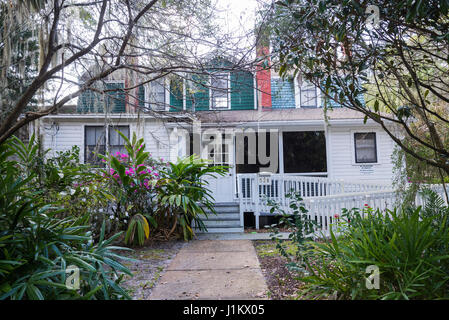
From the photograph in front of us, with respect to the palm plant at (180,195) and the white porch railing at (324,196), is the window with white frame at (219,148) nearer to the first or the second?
the white porch railing at (324,196)

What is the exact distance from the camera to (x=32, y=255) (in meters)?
2.44

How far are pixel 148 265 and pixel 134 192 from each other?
1932mm

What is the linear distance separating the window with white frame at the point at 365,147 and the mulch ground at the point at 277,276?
6.79m

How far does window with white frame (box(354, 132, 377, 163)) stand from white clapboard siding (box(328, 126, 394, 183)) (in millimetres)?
155

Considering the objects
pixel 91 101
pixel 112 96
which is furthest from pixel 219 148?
pixel 112 96

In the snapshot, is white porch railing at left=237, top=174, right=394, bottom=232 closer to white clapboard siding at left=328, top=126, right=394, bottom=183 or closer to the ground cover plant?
white clapboard siding at left=328, top=126, right=394, bottom=183

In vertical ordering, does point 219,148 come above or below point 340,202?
above

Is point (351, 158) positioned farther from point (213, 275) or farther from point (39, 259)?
point (39, 259)

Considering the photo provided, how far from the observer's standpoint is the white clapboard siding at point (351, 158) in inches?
415

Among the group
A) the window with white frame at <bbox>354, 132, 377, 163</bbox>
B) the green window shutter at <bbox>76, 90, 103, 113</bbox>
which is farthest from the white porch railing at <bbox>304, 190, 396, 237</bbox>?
the window with white frame at <bbox>354, 132, 377, 163</bbox>

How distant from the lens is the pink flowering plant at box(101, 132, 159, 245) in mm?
5812

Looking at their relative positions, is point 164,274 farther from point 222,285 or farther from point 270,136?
point 270,136

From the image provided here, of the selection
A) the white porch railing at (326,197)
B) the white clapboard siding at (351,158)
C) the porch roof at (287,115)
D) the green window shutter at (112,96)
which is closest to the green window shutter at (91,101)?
the green window shutter at (112,96)

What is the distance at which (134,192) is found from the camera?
621 centimetres
